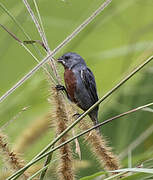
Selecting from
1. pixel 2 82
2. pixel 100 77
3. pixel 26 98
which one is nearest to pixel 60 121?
pixel 26 98

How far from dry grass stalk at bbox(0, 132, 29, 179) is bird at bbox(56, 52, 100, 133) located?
1.38 metres

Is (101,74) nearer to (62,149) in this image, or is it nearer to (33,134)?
(33,134)

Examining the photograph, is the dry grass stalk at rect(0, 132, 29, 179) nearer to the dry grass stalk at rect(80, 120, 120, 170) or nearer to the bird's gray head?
the dry grass stalk at rect(80, 120, 120, 170)

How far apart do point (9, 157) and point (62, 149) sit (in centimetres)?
18

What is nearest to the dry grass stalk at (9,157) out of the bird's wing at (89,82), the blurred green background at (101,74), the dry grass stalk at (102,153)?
the blurred green background at (101,74)

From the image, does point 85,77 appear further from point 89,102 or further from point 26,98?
point 26,98

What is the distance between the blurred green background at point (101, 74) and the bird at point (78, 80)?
0.09 metres

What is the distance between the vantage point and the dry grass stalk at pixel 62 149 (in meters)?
1.41

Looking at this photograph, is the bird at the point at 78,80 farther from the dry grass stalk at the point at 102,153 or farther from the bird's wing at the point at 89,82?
the dry grass stalk at the point at 102,153

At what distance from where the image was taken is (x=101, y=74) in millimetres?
6402

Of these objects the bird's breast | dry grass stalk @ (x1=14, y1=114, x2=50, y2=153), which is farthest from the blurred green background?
the bird's breast

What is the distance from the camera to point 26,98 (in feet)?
8.43

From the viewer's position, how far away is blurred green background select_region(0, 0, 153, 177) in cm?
243

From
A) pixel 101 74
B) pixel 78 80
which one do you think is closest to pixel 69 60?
pixel 78 80
